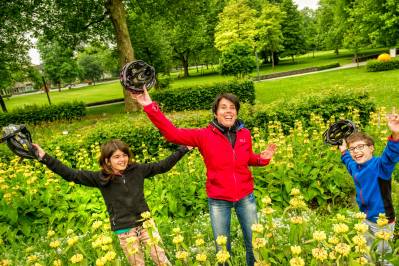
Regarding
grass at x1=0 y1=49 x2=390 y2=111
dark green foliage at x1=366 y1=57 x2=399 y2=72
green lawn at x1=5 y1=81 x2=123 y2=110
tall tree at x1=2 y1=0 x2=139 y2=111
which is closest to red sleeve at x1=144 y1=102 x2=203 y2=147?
grass at x1=0 y1=49 x2=390 y2=111

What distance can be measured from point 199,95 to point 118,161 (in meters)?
14.8

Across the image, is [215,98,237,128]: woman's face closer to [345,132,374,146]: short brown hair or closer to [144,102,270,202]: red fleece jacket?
[144,102,270,202]: red fleece jacket

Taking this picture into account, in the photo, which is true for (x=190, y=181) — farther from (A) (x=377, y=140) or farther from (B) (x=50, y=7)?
(B) (x=50, y=7)

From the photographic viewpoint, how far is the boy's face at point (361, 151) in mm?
3057

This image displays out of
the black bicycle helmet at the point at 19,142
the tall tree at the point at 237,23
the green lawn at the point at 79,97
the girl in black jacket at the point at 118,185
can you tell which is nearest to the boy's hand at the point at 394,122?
the girl in black jacket at the point at 118,185

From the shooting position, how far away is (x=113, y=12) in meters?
17.5

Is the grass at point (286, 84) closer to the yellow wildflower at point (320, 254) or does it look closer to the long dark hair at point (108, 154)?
the long dark hair at point (108, 154)

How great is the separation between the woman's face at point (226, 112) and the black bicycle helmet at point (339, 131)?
1.17m

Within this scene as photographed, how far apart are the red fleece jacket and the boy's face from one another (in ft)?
3.13

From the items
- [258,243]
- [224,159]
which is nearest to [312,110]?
[224,159]

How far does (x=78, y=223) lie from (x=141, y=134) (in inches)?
140

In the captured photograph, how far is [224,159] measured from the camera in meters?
3.25

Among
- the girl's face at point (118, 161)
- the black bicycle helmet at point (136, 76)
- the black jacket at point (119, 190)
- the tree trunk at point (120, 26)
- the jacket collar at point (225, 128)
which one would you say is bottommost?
the black jacket at point (119, 190)

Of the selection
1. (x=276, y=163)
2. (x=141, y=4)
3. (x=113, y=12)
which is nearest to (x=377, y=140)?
(x=276, y=163)
